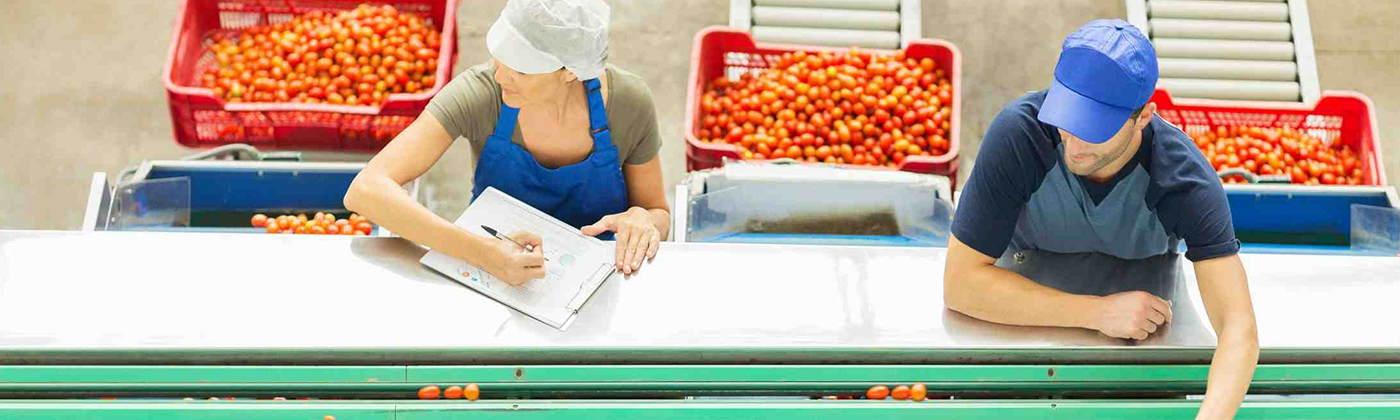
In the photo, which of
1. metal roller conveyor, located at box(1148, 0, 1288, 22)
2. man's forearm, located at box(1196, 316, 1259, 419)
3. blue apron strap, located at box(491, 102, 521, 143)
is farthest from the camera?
metal roller conveyor, located at box(1148, 0, 1288, 22)

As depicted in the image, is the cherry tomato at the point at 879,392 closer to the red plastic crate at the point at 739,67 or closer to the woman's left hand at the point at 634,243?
the woman's left hand at the point at 634,243

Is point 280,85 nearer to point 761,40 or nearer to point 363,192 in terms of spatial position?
point 761,40

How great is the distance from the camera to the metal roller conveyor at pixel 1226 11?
15.7ft

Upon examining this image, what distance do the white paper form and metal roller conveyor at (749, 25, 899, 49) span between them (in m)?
2.56

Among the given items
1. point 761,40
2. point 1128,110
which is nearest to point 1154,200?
point 1128,110

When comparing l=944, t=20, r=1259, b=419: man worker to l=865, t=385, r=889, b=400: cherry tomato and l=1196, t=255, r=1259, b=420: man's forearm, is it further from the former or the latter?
l=865, t=385, r=889, b=400: cherry tomato

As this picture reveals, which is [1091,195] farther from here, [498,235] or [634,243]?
[498,235]

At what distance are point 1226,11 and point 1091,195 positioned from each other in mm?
3169

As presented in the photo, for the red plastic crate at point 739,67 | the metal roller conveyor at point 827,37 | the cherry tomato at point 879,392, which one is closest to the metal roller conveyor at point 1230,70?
the red plastic crate at point 739,67

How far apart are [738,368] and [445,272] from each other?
0.55m

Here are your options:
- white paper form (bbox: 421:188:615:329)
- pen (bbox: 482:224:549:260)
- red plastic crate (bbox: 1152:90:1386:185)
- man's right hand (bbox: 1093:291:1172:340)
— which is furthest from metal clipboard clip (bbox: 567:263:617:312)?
red plastic crate (bbox: 1152:90:1386:185)

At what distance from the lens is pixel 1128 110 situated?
5.76ft

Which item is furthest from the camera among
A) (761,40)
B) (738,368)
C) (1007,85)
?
(1007,85)

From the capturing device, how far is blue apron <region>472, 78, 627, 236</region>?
2.62m
